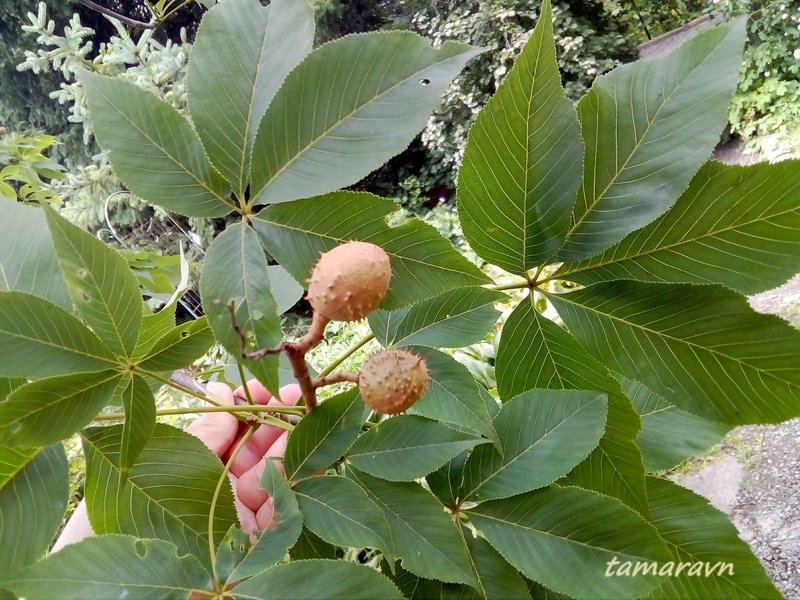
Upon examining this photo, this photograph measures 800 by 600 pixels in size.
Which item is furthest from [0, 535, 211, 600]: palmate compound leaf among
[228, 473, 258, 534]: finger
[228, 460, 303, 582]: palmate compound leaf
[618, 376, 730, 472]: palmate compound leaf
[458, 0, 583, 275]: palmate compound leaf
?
[618, 376, 730, 472]: palmate compound leaf

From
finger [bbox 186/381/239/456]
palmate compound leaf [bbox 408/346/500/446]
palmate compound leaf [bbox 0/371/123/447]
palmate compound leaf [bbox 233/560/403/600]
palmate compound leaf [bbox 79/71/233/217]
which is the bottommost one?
finger [bbox 186/381/239/456]

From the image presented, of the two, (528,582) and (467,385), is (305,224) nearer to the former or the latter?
(467,385)

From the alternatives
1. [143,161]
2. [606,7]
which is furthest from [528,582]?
[606,7]

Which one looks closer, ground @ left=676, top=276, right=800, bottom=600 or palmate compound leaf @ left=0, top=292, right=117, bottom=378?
palmate compound leaf @ left=0, top=292, right=117, bottom=378

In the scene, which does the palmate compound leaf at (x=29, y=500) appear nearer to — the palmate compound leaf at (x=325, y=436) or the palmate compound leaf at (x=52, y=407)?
the palmate compound leaf at (x=52, y=407)

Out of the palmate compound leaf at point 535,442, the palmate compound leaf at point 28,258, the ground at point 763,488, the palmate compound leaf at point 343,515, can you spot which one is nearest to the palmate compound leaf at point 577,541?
the palmate compound leaf at point 535,442

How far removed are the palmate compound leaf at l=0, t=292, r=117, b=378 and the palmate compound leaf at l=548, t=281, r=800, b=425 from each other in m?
0.45

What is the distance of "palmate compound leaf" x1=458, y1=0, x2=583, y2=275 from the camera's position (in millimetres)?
454

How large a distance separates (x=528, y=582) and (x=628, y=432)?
18 centimetres

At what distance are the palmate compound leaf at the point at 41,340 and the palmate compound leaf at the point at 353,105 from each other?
0.69ft

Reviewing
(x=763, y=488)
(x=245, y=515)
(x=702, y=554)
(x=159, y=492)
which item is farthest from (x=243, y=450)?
(x=763, y=488)

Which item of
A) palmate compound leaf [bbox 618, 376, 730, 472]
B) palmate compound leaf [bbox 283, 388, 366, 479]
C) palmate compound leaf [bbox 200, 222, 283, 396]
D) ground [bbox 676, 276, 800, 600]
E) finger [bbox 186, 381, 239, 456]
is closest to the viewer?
palmate compound leaf [bbox 200, 222, 283, 396]

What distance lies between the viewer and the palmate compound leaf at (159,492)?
1.77ft

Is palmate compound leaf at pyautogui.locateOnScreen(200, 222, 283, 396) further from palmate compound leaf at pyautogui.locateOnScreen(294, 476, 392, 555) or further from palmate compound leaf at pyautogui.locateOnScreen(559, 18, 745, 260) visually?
palmate compound leaf at pyautogui.locateOnScreen(559, 18, 745, 260)
